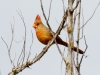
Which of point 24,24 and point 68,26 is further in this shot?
point 24,24

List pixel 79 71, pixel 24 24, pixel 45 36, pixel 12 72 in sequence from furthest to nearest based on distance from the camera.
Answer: pixel 45 36, pixel 12 72, pixel 24 24, pixel 79 71

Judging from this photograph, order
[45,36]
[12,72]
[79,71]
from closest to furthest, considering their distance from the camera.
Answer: [79,71], [12,72], [45,36]

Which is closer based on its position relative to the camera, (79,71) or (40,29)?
(79,71)

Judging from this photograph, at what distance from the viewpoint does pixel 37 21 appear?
20.8 ft

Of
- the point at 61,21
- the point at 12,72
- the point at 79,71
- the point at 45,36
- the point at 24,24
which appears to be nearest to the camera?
the point at 79,71

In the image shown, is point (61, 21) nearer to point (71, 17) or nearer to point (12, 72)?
point (71, 17)

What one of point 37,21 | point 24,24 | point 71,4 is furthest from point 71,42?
point 37,21

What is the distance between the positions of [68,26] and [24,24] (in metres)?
1.36

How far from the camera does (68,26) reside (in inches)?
159

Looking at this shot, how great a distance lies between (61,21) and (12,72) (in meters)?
1.90

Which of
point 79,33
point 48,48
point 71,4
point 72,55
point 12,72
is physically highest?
point 71,4

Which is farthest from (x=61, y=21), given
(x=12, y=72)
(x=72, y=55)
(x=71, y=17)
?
(x=12, y=72)

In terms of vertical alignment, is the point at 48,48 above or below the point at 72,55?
below

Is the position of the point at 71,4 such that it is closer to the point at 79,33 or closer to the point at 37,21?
the point at 79,33
